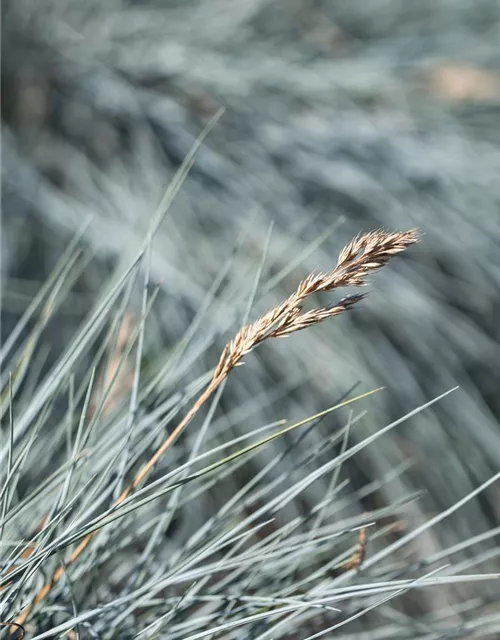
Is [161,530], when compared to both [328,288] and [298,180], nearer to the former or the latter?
[328,288]

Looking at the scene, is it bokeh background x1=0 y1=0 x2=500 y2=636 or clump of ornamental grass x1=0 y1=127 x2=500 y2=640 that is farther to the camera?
bokeh background x1=0 y1=0 x2=500 y2=636

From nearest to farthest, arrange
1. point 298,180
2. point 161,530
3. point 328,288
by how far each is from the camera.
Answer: point 328,288, point 161,530, point 298,180

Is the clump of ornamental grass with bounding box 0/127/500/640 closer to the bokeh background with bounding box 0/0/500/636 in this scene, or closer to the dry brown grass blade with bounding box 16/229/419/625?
the dry brown grass blade with bounding box 16/229/419/625

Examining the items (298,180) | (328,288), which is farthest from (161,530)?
(298,180)

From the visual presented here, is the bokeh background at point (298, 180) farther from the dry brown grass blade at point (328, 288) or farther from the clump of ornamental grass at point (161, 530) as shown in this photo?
the dry brown grass blade at point (328, 288)

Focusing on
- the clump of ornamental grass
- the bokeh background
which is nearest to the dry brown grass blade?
the clump of ornamental grass

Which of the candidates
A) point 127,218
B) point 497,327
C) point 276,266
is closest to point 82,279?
point 127,218

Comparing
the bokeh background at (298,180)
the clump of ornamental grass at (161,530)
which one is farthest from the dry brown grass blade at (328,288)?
the bokeh background at (298,180)

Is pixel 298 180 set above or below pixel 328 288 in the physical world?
above

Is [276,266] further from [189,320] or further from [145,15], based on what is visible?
[145,15]
